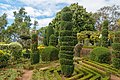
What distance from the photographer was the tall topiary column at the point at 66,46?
15.8m

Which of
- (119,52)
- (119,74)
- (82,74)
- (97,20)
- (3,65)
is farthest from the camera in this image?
(97,20)

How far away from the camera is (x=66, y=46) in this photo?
635 inches

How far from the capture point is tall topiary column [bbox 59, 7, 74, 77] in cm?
1581

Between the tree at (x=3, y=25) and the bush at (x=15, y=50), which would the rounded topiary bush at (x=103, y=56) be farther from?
the tree at (x=3, y=25)

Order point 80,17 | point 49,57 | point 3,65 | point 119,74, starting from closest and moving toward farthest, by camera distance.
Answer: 1. point 119,74
2. point 3,65
3. point 49,57
4. point 80,17

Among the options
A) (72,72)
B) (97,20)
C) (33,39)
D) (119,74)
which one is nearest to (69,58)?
(72,72)

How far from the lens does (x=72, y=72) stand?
1584 centimetres

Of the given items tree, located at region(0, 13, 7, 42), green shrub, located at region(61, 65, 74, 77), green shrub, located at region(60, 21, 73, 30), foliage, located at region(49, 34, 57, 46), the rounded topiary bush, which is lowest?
green shrub, located at region(61, 65, 74, 77)

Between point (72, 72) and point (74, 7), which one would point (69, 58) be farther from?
point (74, 7)

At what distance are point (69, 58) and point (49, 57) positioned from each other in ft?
24.6

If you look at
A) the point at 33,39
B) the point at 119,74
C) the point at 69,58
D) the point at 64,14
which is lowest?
the point at 119,74

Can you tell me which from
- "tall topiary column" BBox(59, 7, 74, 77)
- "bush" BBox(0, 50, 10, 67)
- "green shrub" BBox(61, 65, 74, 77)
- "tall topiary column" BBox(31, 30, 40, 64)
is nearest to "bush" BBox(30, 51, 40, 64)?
"tall topiary column" BBox(31, 30, 40, 64)

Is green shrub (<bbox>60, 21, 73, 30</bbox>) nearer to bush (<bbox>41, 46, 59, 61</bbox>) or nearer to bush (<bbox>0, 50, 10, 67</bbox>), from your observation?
bush (<bbox>41, 46, 59, 61</bbox>)

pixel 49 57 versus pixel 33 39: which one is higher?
pixel 33 39
